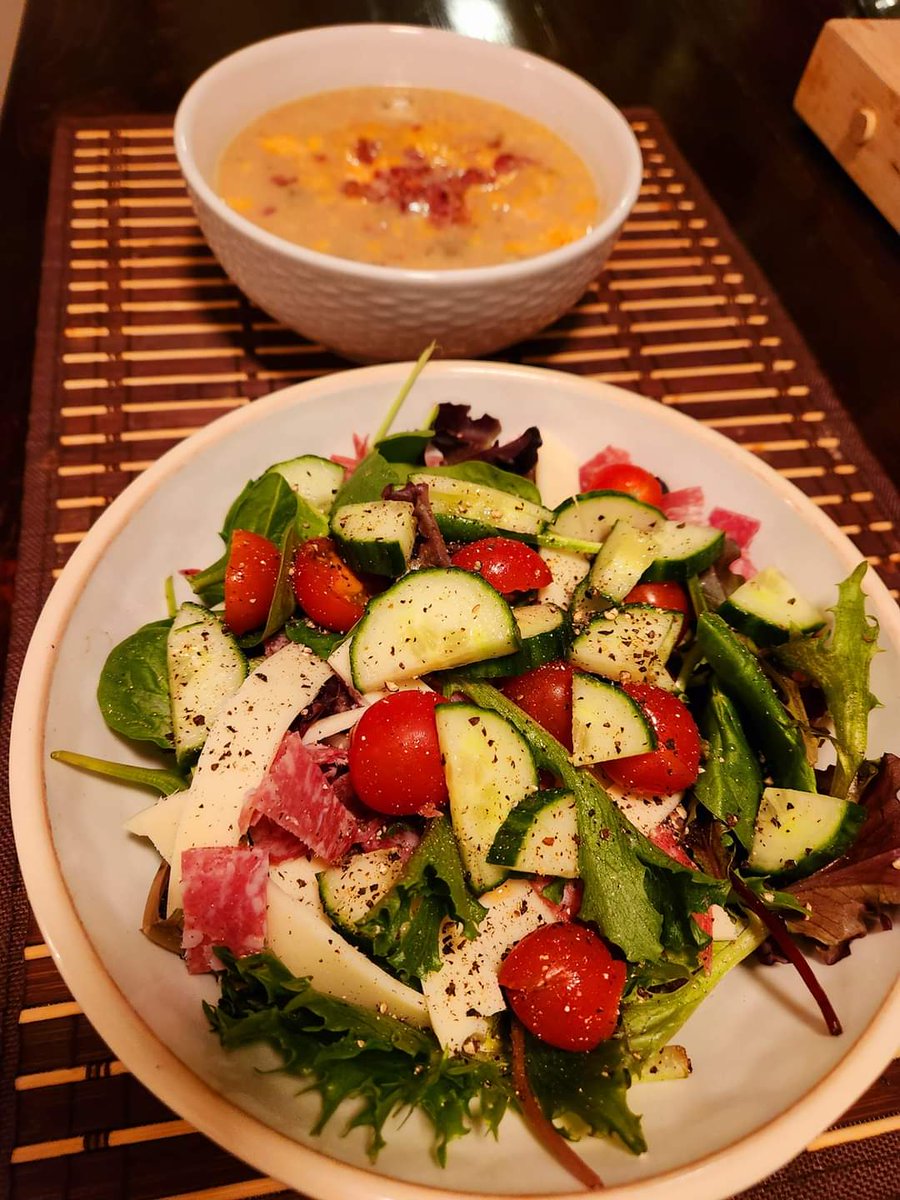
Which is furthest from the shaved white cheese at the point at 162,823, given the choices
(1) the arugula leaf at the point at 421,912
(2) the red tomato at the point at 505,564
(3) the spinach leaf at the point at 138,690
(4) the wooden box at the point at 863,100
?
(4) the wooden box at the point at 863,100

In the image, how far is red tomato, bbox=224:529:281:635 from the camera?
1732 millimetres

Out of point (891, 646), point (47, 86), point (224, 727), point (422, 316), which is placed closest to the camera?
point (224, 727)

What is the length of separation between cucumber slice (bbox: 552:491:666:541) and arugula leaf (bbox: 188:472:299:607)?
24.1 inches

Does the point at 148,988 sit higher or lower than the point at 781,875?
lower

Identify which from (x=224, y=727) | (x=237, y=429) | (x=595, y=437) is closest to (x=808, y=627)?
(x=595, y=437)

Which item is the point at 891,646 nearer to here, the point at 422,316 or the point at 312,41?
the point at 422,316

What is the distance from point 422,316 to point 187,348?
0.91 m

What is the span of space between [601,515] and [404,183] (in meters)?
1.48

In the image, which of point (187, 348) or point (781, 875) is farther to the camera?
point (187, 348)

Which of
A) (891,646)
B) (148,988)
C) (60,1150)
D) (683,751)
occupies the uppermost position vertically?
(891,646)

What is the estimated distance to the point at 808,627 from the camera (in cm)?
181

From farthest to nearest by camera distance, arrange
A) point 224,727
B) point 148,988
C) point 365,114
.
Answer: point 365,114 → point 224,727 → point 148,988

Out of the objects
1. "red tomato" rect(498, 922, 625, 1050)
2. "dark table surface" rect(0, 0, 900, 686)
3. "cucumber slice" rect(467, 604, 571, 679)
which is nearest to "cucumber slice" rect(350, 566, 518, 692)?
"cucumber slice" rect(467, 604, 571, 679)

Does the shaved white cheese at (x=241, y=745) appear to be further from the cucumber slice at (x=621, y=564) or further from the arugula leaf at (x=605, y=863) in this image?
the cucumber slice at (x=621, y=564)
